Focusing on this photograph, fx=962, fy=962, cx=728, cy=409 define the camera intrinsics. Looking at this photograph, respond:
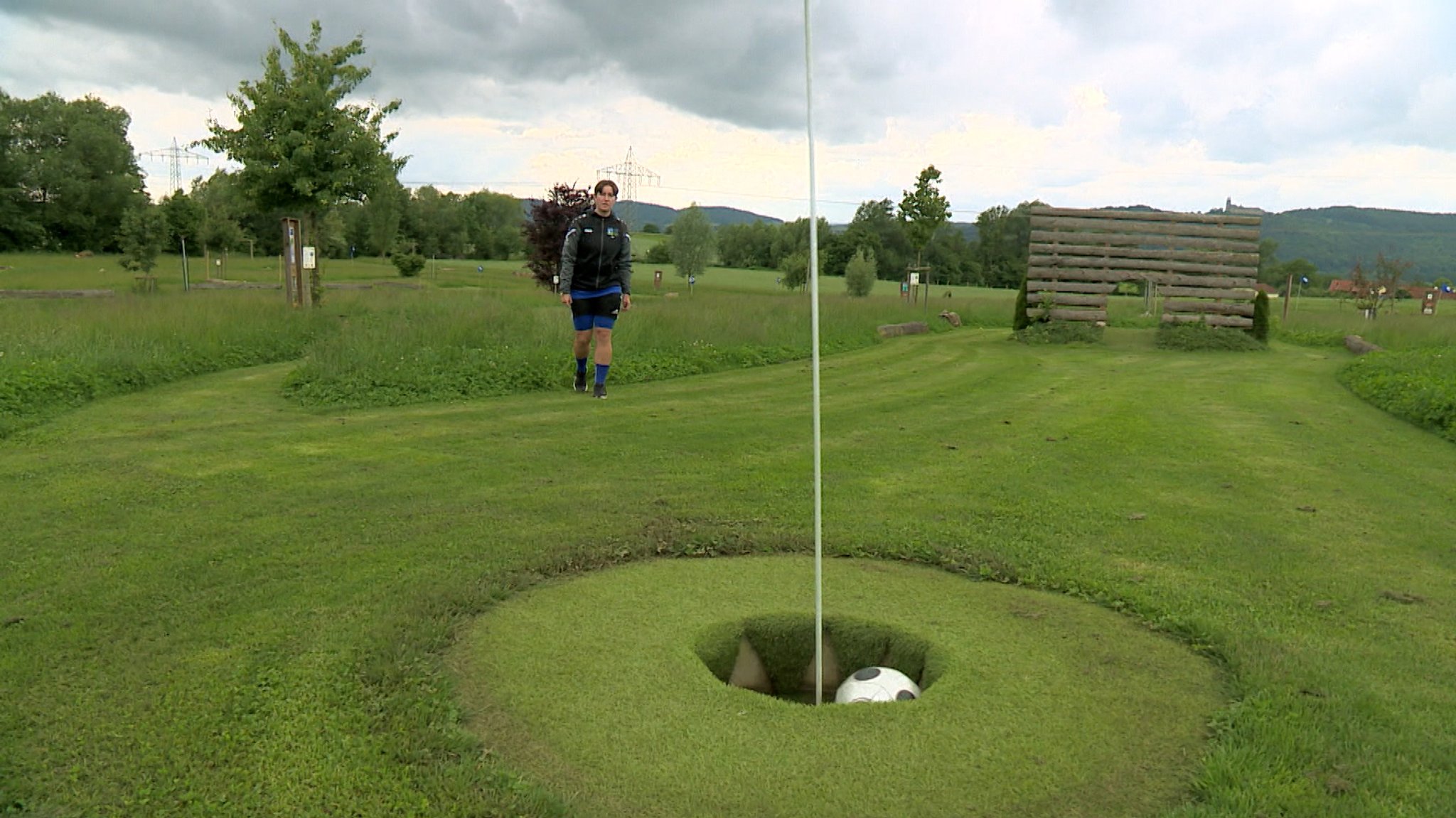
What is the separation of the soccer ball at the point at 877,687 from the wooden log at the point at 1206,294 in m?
19.1

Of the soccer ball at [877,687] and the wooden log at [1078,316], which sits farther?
the wooden log at [1078,316]

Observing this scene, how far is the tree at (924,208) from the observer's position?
111 ft

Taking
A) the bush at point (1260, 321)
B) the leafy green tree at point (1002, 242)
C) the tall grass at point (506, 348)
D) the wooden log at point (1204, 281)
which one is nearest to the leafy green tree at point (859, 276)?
the wooden log at point (1204, 281)

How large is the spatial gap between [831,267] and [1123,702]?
261 feet

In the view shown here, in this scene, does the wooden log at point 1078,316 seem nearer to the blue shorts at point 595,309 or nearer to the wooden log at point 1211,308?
the wooden log at point 1211,308

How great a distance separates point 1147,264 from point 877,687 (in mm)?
19173

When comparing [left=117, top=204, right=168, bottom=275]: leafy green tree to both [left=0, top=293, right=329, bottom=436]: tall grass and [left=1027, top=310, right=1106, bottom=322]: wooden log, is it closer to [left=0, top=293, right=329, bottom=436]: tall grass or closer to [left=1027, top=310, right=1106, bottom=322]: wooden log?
[left=0, top=293, right=329, bottom=436]: tall grass

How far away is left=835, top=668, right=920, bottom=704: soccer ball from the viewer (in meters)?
3.55

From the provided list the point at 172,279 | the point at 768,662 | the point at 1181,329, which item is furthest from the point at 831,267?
the point at 768,662

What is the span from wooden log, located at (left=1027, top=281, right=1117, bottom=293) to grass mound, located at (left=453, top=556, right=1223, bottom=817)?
17178 millimetres

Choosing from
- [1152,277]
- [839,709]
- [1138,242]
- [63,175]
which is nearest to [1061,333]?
[1152,277]

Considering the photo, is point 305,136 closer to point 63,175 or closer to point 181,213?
point 181,213

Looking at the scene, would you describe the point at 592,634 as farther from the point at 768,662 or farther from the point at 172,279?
the point at 172,279

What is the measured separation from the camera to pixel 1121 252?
20578mm
